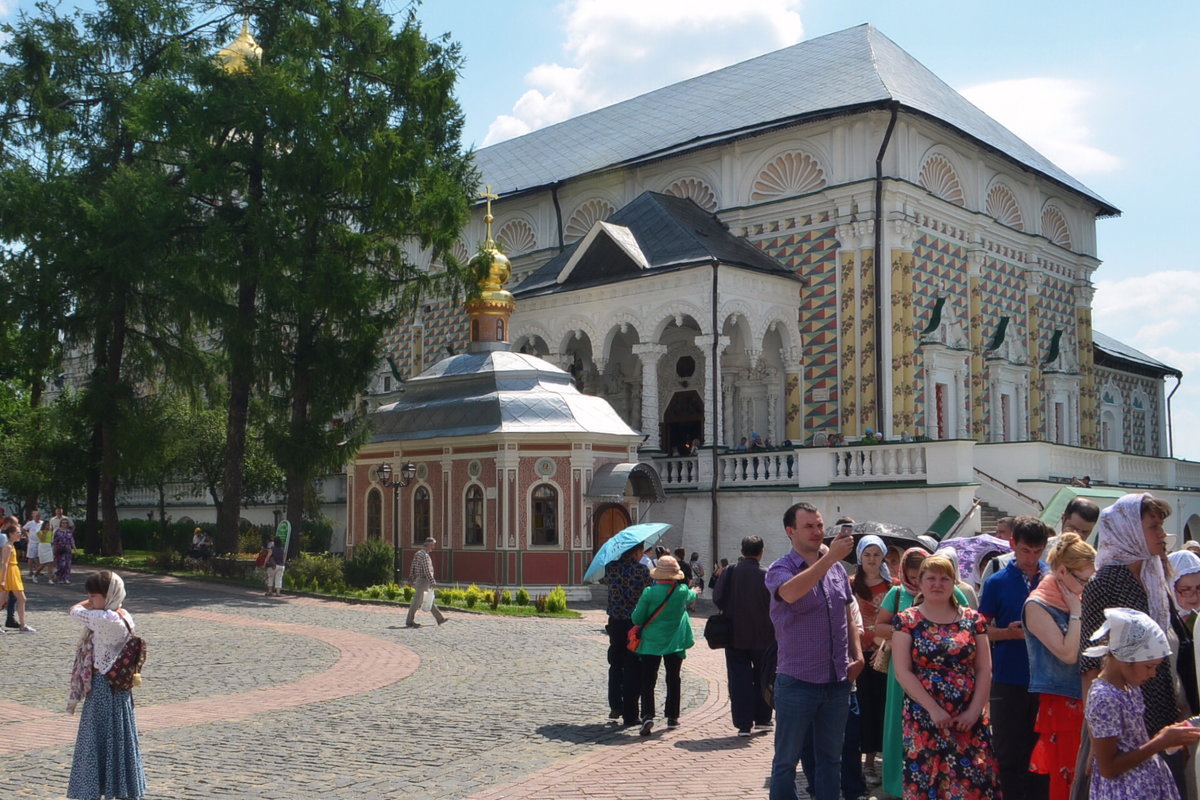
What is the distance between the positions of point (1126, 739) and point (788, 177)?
→ 28536 millimetres

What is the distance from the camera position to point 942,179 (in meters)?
33.0

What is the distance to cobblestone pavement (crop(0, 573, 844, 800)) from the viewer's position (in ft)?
28.9

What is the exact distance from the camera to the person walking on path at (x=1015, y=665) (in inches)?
285

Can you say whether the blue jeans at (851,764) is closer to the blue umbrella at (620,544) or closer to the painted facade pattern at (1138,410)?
the blue umbrella at (620,544)

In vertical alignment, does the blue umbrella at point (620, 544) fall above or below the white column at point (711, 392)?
below

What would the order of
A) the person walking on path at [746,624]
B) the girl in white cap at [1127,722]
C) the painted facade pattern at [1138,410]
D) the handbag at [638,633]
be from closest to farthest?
the girl in white cap at [1127,722] → the person walking on path at [746,624] → the handbag at [638,633] → the painted facade pattern at [1138,410]

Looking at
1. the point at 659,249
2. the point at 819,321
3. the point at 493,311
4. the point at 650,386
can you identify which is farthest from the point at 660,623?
the point at 819,321

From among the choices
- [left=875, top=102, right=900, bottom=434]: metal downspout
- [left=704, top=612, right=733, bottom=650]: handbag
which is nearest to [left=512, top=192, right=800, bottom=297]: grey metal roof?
[left=875, top=102, right=900, bottom=434]: metal downspout

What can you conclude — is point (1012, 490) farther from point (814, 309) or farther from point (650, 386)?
point (650, 386)

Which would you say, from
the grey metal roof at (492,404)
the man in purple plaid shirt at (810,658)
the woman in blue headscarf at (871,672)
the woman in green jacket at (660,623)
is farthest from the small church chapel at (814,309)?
the man in purple plaid shirt at (810,658)

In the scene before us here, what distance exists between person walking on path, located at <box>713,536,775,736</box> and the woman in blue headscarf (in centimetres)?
121

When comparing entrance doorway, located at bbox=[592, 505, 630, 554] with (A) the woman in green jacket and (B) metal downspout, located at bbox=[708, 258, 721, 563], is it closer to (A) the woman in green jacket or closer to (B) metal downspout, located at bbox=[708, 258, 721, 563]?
(B) metal downspout, located at bbox=[708, 258, 721, 563]

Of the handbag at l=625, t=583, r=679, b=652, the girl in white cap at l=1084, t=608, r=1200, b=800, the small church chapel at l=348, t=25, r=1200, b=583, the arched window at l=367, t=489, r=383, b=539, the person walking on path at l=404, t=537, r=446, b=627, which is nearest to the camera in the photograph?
the girl in white cap at l=1084, t=608, r=1200, b=800

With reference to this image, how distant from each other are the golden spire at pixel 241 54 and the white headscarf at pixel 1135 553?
25.2 m
